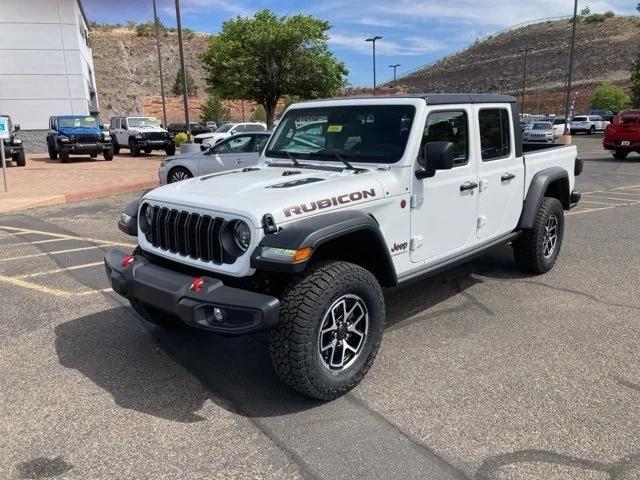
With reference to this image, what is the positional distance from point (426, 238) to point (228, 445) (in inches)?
80.9

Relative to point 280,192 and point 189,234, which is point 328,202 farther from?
point 189,234

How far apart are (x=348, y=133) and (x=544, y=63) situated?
315 ft

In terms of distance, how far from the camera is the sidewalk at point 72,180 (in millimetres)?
12570

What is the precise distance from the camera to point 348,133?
14.2ft

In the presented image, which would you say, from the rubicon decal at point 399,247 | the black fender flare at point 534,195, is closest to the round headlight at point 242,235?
the rubicon decal at point 399,247

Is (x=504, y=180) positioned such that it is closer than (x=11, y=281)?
Yes

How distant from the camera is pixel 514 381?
11.9 feet

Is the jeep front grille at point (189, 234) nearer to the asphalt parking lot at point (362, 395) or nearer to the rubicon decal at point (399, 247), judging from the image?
the asphalt parking lot at point (362, 395)

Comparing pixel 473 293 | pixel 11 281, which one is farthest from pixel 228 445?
pixel 11 281

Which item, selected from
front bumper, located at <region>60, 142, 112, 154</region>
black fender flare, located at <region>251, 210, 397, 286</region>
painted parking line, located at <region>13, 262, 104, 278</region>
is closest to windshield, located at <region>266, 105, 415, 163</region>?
black fender flare, located at <region>251, 210, 397, 286</region>

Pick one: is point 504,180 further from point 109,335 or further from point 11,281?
point 11,281

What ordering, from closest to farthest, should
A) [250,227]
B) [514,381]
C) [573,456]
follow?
[573,456]
[250,227]
[514,381]

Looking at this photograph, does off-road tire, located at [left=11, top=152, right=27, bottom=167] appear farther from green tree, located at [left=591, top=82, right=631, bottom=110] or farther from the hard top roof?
green tree, located at [left=591, top=82, right=631, bottom=110]

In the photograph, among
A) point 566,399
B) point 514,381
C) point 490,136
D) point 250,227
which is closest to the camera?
point 250,227
